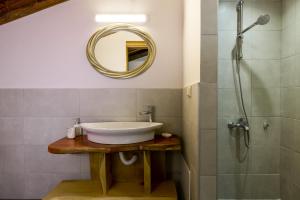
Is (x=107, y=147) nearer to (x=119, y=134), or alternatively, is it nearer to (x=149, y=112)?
(x=119, y=134)

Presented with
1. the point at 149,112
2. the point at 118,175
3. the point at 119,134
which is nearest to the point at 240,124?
the point at 149,112

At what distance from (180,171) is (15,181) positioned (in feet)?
5.38

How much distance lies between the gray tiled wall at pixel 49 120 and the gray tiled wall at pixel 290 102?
0.93m

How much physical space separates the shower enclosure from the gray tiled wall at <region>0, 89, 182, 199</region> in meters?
0.48

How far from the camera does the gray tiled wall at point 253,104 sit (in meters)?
1.92

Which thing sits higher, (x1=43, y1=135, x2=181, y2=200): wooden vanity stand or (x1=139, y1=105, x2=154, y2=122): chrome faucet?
(x1=139, y1=105, x2=154, y2=122): chrome faucet

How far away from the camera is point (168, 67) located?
2.05 metres

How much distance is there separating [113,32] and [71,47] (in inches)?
17.3

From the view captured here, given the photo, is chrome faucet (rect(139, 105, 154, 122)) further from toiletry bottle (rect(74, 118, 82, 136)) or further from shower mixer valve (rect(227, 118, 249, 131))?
shower mixer valve (rect(227, 118, 249, 131))

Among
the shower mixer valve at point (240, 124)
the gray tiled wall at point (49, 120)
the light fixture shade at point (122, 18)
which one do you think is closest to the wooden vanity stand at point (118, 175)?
the gray tiled wall at point (49, 120)

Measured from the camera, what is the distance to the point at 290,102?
180 cm

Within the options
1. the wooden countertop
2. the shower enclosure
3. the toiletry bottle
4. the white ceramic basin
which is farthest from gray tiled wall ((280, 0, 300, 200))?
the toiletry bottle

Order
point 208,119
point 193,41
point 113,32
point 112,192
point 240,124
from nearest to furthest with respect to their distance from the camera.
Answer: point 208,119
point 193,41
point 112,192
point 240,124
point 113,32

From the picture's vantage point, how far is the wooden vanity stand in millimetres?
1548
